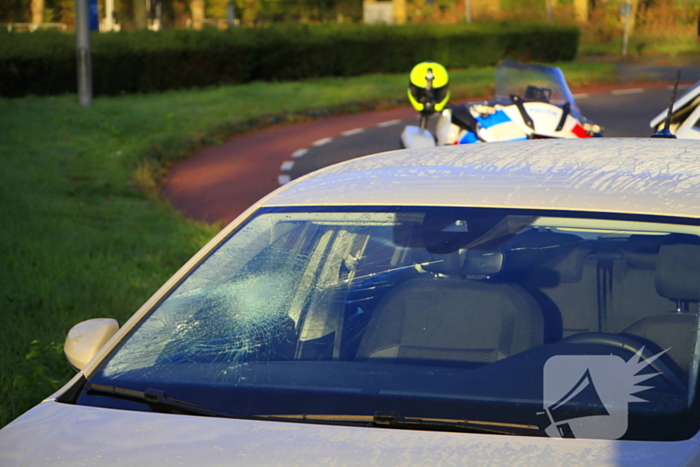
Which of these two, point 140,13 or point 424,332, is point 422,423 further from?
point 140,13

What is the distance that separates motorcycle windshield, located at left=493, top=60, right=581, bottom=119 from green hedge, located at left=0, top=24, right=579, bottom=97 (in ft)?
42.5

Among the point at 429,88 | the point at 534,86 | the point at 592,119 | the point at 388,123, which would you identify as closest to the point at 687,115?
the point at 534,86

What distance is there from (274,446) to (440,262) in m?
0.89

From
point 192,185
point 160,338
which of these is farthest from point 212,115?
point 160,338

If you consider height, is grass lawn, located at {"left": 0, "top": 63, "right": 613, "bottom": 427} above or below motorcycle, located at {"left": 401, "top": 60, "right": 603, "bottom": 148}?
below

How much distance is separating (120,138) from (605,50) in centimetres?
3322

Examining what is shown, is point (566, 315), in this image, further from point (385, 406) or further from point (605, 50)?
point (605, 50)

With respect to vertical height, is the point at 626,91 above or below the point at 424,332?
above

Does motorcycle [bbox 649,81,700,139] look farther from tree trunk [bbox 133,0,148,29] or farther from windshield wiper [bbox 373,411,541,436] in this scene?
tree trunk [bbox 133,0,148,29]

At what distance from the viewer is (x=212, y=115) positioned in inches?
656

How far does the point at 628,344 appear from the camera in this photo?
2.24 meters

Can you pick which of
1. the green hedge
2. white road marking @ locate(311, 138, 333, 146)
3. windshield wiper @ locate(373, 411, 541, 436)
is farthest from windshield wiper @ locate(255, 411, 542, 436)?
the green hedge

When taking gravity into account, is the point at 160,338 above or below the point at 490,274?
below

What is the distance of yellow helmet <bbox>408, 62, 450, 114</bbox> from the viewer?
28.0ft
